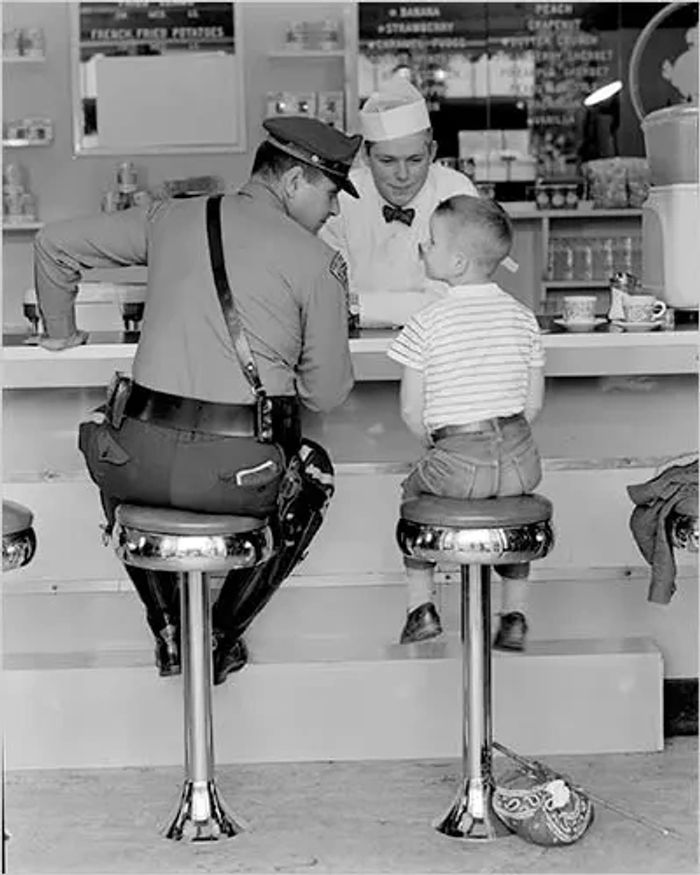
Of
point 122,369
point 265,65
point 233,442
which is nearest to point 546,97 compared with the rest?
point 265,65

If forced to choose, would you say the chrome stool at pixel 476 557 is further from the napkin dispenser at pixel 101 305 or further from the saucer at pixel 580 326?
the napkin dispenser at pixel 101 305

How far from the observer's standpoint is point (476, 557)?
2.87 m

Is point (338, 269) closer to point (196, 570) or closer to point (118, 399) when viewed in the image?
point (118, 399)

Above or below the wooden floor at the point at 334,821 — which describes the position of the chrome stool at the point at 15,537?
above

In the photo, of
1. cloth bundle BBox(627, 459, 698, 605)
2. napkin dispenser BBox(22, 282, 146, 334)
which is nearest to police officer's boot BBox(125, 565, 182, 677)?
napkin dispenser BBox(22, 282, 146, 334)

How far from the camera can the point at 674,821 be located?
320 centimetres

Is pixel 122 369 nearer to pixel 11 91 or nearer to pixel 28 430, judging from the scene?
pixel 28 430

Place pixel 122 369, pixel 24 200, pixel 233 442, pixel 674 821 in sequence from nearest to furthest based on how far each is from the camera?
pixel 233 442 < pixel 674 821 < pixel 122 369 < pixel 24 200

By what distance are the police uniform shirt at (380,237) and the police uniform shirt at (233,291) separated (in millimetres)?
1622

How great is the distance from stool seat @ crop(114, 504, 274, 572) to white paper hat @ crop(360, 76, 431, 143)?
1.75 meters

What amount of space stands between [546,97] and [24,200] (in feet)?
7.35

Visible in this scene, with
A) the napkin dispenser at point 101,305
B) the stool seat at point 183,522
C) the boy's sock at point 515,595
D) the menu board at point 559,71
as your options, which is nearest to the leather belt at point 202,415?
the stool seat at point 183,522

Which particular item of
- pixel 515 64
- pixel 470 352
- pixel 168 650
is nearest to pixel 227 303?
pixel 470 352

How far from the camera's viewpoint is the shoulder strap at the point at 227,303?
9.52 feet
